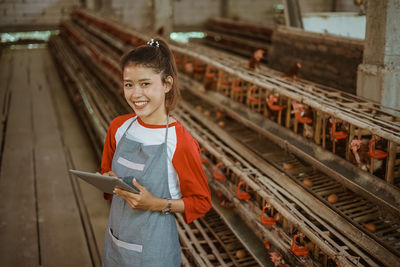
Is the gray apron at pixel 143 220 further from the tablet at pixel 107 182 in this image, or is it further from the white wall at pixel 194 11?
the white wall at pixel 194 11

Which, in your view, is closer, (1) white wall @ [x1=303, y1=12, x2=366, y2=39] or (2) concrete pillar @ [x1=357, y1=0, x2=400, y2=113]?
(2) concrete pillar @ [x1=357, y1=0, x2=400, y2=113]

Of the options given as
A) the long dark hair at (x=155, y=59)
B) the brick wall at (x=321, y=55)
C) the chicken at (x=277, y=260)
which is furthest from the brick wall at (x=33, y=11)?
the long dark hair at (x=155, y=59)

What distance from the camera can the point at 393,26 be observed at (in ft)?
12.2

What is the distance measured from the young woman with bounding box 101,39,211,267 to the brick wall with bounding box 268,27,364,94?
4112 millimetres

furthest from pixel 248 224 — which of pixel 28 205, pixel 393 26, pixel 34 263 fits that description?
pixel 393 26

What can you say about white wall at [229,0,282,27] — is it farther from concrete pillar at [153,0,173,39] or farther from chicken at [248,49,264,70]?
chicken at [248,49,264,70]

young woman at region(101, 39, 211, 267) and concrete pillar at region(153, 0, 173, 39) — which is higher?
concrete pillar at region(153, 0, 173, 39)

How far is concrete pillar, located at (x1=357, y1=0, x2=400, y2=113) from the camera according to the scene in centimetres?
370

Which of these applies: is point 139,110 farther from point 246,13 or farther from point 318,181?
point 246,13

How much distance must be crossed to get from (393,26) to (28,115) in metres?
5.35

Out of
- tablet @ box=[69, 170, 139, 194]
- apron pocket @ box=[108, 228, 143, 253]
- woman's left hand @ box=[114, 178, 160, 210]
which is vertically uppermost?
tablet @ box=[69, 170, 139, 194]

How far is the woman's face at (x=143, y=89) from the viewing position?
1438 millimetres

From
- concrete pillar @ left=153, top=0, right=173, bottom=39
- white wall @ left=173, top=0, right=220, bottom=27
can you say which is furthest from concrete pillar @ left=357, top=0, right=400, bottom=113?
white wall @ left=173, top=0, right=220, bottom=27

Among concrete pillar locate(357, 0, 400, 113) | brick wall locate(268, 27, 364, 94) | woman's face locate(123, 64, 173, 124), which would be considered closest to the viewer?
woman's face locate(123, 64, 173, 124)
